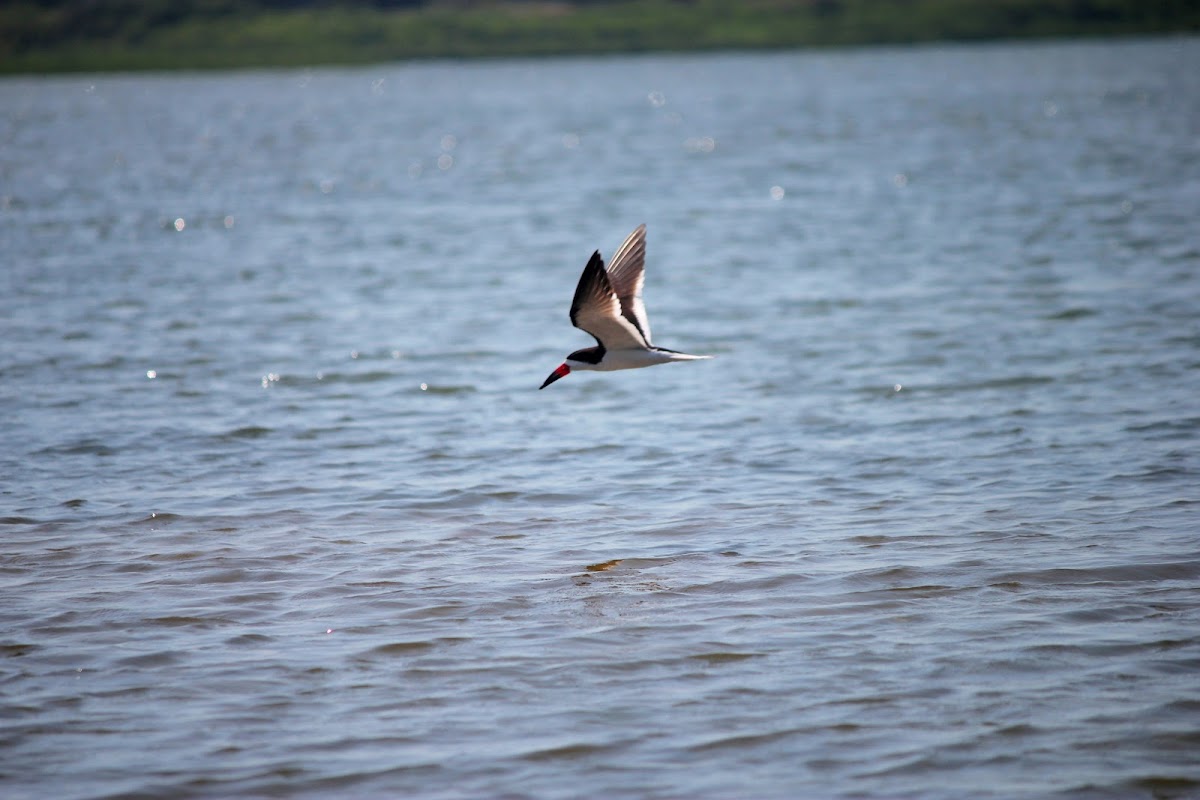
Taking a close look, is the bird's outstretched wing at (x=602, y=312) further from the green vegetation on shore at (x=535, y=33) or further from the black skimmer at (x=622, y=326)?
the green vegetation on shore at (x=535, y=33)

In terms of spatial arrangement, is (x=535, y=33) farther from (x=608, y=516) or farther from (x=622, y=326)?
(x=622, y=326)

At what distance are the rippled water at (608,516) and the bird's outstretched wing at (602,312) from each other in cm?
164

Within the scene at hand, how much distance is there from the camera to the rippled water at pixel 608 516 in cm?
871

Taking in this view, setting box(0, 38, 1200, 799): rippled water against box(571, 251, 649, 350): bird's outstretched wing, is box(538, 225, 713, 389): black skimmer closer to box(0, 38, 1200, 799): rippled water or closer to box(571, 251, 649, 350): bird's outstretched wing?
box(571, 251, 649, 350): bird's outstretched wing

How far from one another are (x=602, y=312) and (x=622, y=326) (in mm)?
344

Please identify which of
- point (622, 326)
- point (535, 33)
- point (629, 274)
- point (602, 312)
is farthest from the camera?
point (535, 33)

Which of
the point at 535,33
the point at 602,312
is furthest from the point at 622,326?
the point at 535,33

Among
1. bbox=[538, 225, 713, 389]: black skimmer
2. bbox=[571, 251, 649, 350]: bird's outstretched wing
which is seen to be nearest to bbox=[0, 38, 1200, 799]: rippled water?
bbox=[538, 225, 713, 389]: black skimmer

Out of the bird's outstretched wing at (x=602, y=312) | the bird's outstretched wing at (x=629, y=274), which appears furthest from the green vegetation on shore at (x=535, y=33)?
the bird's outstretched wing at (x=602, y=312)

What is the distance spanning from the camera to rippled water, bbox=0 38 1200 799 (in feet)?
28.6

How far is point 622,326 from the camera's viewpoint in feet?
41.4

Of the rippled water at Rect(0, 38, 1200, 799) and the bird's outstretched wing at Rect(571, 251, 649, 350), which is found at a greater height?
the bird's outstretched wing at Rect(571, 251, 649, 350)

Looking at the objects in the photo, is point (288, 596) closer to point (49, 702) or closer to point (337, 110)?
point (49, 702)

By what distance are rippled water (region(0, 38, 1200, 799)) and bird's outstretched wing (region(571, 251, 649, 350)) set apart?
5.37 ft
